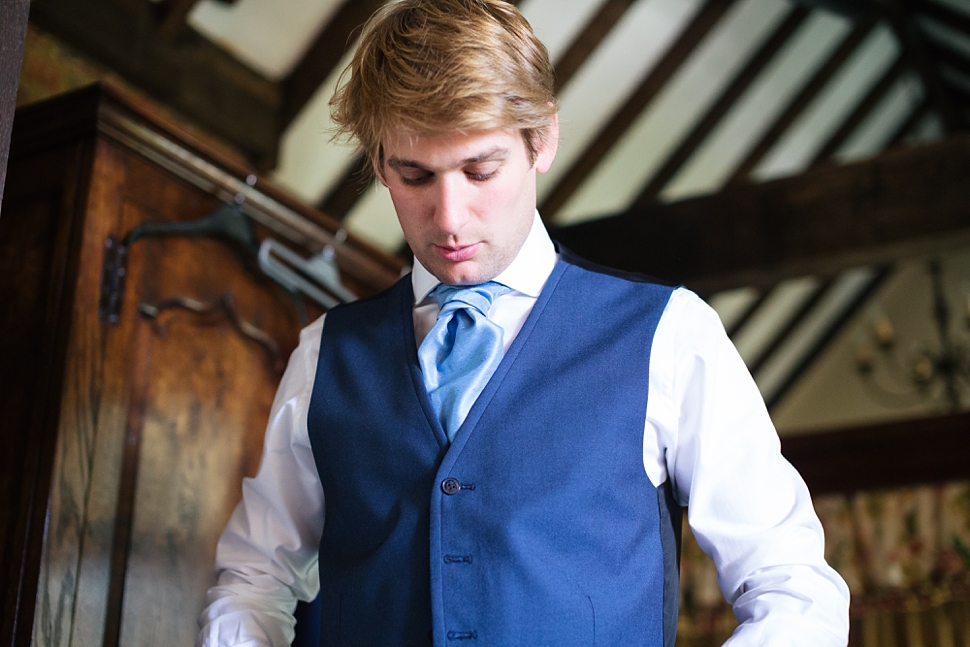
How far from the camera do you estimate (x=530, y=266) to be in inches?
50.2

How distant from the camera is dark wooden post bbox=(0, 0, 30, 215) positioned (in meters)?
1.00

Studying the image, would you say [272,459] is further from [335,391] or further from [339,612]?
[339,612]

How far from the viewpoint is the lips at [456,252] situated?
3.86 feet

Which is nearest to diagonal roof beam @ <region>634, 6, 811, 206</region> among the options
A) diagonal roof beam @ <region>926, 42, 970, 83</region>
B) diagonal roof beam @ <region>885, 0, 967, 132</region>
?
diagonal roof beam @ <region>885, 0, 967, 132</region>

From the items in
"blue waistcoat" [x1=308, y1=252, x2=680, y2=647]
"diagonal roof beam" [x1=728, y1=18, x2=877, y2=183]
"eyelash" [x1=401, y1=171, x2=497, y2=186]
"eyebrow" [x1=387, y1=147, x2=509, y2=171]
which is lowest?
"blue waistcoat" [x1=308, y1=252, x2=680, y2=647]

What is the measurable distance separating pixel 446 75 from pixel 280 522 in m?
0.61

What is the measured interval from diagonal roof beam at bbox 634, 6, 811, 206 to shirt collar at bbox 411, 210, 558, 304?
380 cm

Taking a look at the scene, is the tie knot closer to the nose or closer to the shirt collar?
the shirt collar

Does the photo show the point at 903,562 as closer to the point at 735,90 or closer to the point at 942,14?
the point at 735,90

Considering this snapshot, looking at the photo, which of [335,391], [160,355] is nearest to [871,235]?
[160,355]

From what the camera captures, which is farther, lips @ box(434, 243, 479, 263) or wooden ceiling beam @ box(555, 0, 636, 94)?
wooden ceiling beam @ box(555, 0, 636, 94)

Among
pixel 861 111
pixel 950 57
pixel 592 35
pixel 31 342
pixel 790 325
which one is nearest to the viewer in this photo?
pixel 31 342

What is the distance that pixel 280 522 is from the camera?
1318 millimetres

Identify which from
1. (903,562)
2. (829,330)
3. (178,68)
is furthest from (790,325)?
(178,68)
